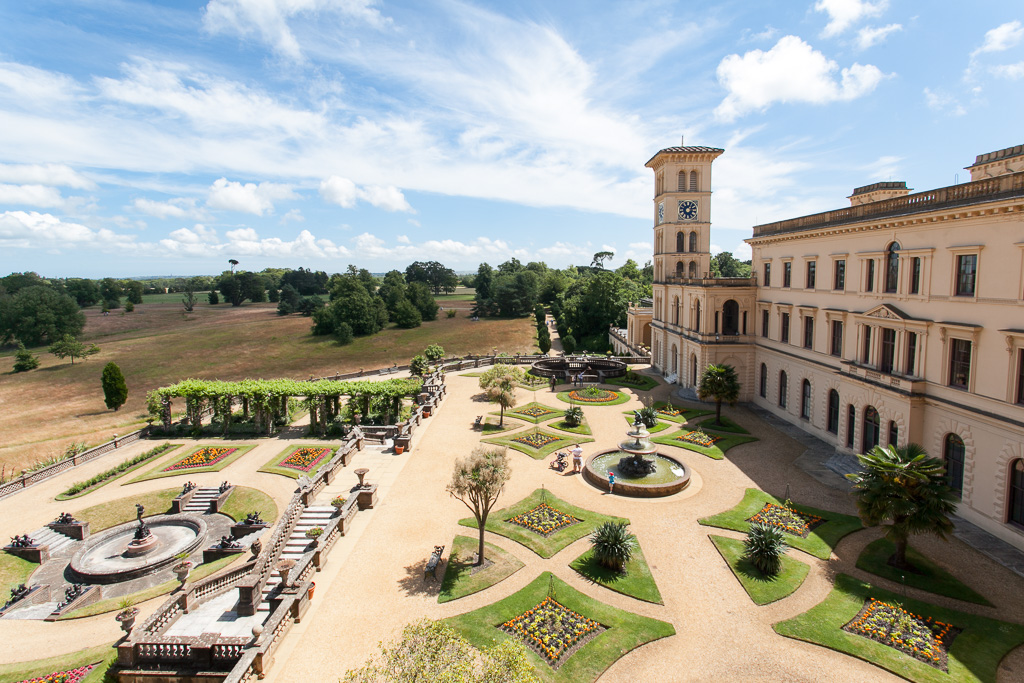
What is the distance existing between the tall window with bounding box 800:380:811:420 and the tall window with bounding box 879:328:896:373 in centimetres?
799

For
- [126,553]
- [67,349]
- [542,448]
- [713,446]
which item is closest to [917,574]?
[713,446]

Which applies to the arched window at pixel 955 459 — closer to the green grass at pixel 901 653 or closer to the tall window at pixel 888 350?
the tall window at pixel 888 350

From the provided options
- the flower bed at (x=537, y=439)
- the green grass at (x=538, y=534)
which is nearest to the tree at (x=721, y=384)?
the flower bed at (x=537, y=439)

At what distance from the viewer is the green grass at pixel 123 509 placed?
2771 centimetres

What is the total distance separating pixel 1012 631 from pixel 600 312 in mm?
69337

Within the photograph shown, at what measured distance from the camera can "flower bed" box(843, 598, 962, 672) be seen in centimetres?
1462

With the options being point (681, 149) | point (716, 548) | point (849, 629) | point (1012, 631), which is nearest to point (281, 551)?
point (716, 548)

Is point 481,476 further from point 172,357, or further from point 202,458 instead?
point 172,357

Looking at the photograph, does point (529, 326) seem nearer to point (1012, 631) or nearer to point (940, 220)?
point (940, 220)

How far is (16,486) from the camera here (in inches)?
1270

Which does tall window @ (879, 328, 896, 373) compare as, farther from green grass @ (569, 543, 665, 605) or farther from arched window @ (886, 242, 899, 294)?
green grass @ (569, 543, 665, 605)

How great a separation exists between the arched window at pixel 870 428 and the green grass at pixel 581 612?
20848 millimetres

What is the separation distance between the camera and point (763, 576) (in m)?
18.7

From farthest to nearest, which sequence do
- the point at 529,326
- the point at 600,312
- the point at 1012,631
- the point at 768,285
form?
the point at 529,326
the point at 600,312
the point at 768,285
the point at 1012,631
